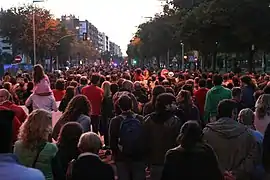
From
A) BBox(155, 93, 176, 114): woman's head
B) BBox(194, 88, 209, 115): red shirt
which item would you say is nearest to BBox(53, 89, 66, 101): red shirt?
BBox(194, 88, 209, 115): red shirt

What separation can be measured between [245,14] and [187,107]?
32.7 meters

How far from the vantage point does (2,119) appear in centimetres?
411

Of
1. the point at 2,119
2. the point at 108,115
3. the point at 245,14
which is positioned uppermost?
the point at 245,14

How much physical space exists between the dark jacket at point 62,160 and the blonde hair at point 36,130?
0.83 feet

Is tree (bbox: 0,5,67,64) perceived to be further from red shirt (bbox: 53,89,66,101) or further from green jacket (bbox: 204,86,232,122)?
green jacket (bbox: 204,86,232,122)

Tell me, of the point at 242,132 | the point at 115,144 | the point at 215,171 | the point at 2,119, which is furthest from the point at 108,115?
the point at 2,119

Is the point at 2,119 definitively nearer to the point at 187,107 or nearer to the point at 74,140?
the point at 74,140

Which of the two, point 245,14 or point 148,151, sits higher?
point 245,14

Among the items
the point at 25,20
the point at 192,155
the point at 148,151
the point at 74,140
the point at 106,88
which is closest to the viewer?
the point at 192,155

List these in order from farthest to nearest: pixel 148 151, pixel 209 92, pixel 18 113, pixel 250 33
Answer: pixel 250 33 < pixel 209 92 < pixel 18 113 < pixel 148 151

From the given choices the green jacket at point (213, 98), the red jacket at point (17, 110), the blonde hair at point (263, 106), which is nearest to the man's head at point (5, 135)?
the blonde hair at point (263, 106)

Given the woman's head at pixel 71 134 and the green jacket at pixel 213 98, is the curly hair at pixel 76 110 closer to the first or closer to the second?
the woman's head at pixel 71 134

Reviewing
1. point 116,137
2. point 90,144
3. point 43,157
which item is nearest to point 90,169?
point 90,144

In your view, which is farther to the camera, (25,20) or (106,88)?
(25,20)
